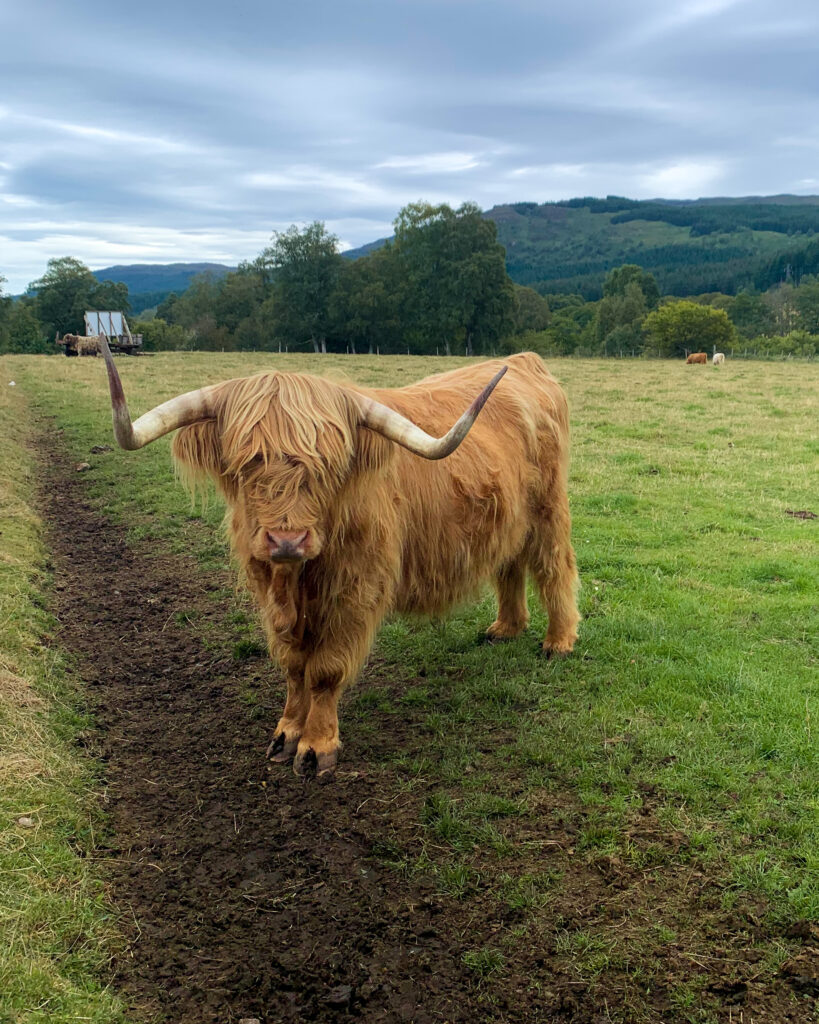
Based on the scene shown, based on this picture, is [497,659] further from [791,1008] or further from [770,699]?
[791,1008]

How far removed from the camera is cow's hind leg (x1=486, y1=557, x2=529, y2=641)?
5156 millimetres

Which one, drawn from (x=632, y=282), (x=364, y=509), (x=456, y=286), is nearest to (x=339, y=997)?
(x=364, y=509)

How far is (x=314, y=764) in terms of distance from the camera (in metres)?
3.74

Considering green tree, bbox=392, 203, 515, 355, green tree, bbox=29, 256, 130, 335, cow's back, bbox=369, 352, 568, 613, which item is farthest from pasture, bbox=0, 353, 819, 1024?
green tree, bbox=29, 256, 130, 335

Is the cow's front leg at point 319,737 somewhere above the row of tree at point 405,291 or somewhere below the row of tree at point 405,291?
below

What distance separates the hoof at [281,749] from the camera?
381cm

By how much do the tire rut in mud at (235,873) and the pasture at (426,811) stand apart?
0.01m

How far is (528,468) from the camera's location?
462 centimetres

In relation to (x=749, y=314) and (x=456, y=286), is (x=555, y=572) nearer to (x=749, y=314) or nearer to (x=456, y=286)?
(x=456, y=286)

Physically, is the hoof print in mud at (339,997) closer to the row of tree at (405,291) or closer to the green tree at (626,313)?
the row of tree at (405,291)

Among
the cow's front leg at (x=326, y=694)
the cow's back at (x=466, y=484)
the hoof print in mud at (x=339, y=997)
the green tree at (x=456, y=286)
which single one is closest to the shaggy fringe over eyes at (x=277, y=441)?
the cow's back at (x=466, y=484)

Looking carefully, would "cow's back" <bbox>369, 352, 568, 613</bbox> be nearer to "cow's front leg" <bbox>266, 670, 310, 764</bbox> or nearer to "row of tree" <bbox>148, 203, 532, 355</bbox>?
"cow's front leg" <bbox>266, 670, 310, 764</bbox>

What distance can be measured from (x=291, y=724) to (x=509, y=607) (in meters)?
1.92

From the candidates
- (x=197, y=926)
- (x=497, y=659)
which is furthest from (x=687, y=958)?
(x=497, y=659)
